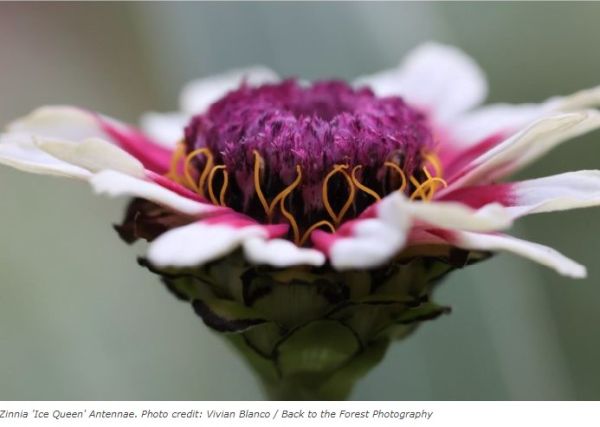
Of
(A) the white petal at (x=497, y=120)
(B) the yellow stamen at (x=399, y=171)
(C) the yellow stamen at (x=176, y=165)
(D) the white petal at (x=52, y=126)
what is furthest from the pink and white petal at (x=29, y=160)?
(A) the white petal at (x=497, y=120)

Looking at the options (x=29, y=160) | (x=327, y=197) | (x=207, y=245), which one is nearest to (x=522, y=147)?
(x=327, y=197)

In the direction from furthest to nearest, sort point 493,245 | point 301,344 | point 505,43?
point 505,43
point 301,344
point 493,245

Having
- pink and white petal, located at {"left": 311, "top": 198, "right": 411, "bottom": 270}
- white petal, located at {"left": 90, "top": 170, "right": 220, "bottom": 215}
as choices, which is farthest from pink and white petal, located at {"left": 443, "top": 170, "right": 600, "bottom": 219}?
white petal, located at {"left": 90, "top": 170, "right": 220, "bottom": 215}

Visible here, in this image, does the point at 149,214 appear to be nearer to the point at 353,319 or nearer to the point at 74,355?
the point at 353,319

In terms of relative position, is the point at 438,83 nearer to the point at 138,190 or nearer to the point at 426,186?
the point at 426,186

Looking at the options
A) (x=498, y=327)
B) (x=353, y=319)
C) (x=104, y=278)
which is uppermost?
(x=353, y=319)

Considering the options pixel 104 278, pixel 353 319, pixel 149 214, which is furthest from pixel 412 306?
pixel 104 278
